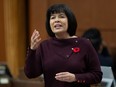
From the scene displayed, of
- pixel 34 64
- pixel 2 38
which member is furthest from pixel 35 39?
pixel 2 38

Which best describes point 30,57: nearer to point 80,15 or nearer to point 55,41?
point 55,41

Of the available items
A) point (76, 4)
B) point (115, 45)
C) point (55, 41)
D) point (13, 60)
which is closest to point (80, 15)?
point (76, 4)

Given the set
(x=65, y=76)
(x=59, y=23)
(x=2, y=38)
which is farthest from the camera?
(x=2, y=38)

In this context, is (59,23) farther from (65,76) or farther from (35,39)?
(65,76)

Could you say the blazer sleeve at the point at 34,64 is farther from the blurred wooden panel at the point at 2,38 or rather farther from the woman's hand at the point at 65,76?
the blurred wooden panel at the point at 2,38

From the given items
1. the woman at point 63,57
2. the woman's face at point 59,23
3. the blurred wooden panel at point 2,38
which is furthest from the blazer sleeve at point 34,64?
the blurred wooden panel at point 2,38

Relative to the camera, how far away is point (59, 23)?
158 cm

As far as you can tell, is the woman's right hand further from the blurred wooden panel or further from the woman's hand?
the blurred wooden panel

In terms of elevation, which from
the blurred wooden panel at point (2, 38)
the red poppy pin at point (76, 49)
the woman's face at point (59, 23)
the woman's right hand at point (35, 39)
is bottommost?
the blurred wooden panel at point (2, 38)

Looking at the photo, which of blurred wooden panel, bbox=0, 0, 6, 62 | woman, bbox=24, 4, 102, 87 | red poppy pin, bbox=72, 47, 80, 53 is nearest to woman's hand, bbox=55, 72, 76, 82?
woman, bbox=24, 4, 102, 87

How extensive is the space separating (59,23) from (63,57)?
17cm

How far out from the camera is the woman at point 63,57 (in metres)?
1.53

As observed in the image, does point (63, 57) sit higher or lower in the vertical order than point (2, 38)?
higher

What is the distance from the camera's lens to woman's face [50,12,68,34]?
5.17ft
